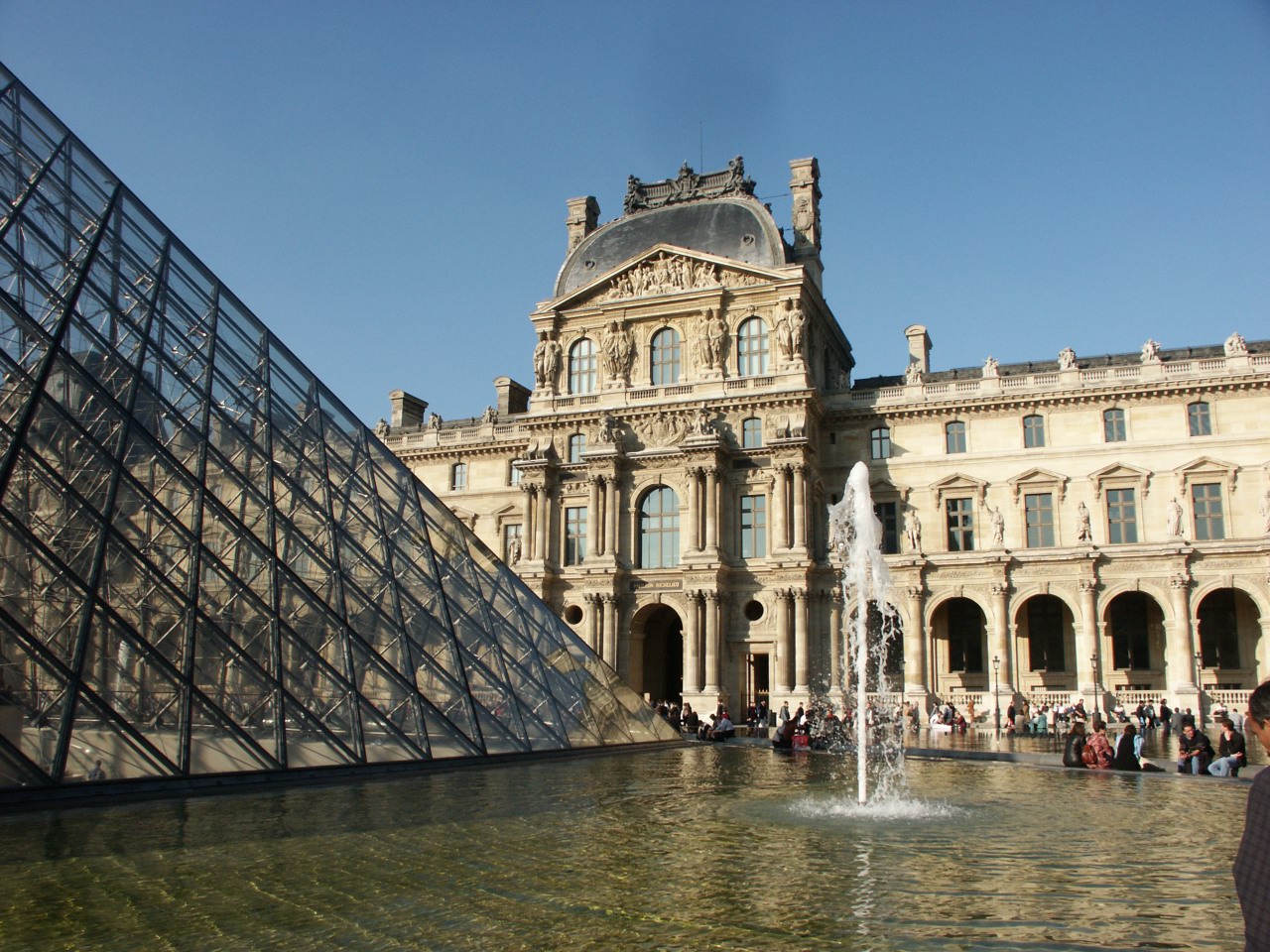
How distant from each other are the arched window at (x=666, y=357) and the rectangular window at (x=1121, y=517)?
15.8m

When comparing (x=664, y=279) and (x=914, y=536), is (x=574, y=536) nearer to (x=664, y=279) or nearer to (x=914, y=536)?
(x=664, y=279)

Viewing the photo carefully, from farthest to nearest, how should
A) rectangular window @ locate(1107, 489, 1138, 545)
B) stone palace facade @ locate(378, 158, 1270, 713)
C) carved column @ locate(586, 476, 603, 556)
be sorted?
carved column @ locate(586, 476, 603, 556), rectangular window @ locate(1107, 489, 1138, 545), stone palace facade @ locate(378, 158, 1270, 713)

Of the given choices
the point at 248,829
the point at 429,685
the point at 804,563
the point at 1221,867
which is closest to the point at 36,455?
the point at 248,829

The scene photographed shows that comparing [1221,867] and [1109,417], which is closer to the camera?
[1221,867]

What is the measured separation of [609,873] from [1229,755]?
13.7 meters

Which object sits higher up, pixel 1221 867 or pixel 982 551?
pixel 982 551

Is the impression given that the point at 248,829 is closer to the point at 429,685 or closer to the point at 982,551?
the point at 429,685

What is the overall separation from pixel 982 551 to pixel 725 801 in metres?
25.4

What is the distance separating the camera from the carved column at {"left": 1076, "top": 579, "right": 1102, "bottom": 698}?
109 feet

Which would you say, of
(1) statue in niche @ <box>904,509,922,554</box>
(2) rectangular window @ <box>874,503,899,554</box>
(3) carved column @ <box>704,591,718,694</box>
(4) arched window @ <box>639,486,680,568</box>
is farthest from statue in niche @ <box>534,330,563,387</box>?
(1) statue in niche @ <box>904,509,922,554</box>

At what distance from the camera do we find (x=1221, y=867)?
8.23 meters

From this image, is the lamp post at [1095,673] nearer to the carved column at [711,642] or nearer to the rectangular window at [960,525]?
the rectangular window at [960,525]

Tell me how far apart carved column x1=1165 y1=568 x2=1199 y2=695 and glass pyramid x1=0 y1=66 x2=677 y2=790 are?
71.5 ft

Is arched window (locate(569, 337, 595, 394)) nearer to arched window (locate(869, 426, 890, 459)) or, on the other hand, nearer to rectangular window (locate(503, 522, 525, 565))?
rectangular window (locate(503, 522, 525, 565))
